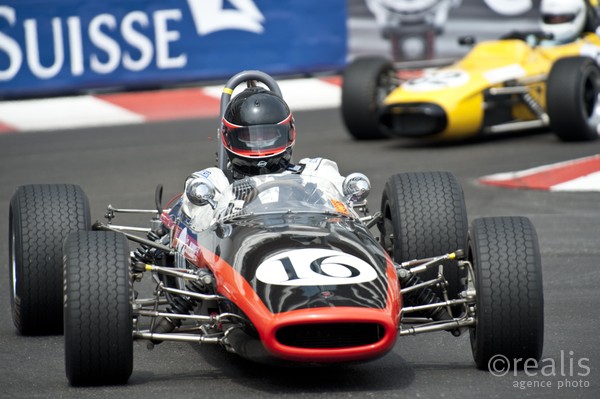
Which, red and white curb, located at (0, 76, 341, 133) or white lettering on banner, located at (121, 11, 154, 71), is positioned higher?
white lettering on banner, located at (121, 11, 154, 71)

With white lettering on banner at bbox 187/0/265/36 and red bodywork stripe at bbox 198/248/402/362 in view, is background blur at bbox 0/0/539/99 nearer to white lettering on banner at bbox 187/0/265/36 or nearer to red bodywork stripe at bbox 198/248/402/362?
white lettering on banner at bbox 187/0/265/36

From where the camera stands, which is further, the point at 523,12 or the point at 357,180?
the point at 523,12

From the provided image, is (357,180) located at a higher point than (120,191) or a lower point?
higher

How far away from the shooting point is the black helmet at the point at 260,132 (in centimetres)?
718

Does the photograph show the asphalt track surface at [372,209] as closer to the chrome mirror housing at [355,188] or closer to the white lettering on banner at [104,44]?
the chrome mirror housing at [355,188]

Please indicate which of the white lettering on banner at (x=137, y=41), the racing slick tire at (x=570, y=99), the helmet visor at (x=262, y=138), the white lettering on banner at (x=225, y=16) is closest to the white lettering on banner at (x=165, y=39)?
the white lettering on banner at (x=137, y=41)

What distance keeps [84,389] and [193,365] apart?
0.67 metres

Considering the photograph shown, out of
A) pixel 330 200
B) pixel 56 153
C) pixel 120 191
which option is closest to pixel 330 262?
pixel 330 200

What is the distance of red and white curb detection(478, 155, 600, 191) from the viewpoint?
37.3 ft

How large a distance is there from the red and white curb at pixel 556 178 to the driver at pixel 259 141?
14.8 ft

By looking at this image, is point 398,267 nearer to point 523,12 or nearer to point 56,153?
point 56,153

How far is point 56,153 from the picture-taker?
1433 centimetres

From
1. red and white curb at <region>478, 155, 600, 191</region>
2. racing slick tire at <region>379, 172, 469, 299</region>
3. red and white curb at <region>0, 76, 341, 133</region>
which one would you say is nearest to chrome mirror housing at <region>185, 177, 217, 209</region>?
racing slick tire at <region>379, 172, 469, 299</region>

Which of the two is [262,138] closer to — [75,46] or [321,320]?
[321,320]
